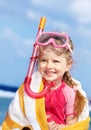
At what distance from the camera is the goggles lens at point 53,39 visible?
2.41 meters

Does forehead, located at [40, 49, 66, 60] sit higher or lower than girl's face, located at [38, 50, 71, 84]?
higher

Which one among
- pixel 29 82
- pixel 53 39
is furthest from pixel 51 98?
pixel 53 39

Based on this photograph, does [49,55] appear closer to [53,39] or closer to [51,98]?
[53,39]

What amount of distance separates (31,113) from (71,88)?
0.83 ft

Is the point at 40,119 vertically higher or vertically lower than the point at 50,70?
lower

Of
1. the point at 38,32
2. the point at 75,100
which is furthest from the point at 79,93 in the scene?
the point at 38,32

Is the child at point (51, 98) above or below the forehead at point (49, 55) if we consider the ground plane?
below

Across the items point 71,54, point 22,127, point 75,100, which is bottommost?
point 22,127

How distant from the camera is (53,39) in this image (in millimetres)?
2424

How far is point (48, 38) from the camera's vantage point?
244 cm

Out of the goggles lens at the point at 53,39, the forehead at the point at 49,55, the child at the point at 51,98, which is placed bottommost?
the child at the point at 51,98

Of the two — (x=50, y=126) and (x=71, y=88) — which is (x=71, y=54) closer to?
(x=71, y=88)

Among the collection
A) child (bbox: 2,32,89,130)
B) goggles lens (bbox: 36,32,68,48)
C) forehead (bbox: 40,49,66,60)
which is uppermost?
goggles lens (bbox: 36,32,68,48)

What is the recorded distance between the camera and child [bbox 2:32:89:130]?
240 cm
